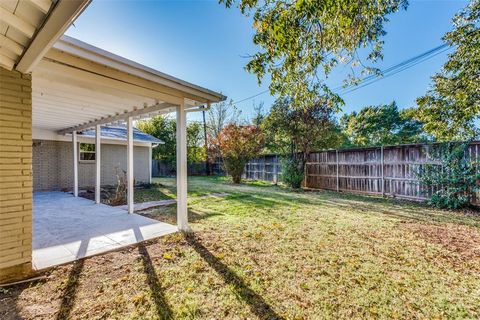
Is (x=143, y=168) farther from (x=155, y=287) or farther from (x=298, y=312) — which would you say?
(x=298, y=312)

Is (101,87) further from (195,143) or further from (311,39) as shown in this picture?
(195,143)

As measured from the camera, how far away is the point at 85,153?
1152 centimetres

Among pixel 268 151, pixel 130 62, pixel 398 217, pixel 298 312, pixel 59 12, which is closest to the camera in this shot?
pixel 59 12

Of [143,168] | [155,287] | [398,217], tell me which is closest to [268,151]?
[143,168]

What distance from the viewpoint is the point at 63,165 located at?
10.9 metres

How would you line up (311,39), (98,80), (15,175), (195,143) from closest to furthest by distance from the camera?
(15,175) < (98,80) < (311,39) < (195,143)

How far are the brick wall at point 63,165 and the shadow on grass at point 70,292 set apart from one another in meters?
9.64

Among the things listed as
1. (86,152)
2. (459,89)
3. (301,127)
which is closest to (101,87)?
(301,127)

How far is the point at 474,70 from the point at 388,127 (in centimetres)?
2042

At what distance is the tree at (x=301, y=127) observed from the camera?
11.3 m

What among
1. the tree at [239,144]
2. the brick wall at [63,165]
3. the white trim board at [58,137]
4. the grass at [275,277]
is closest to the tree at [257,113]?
the tree at [239,144]

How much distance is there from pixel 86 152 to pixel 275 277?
12184mm

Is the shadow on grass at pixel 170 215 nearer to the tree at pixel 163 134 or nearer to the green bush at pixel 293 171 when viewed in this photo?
the green bush at pixel 293 171

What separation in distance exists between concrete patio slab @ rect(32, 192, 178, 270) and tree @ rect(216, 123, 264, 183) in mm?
8112
